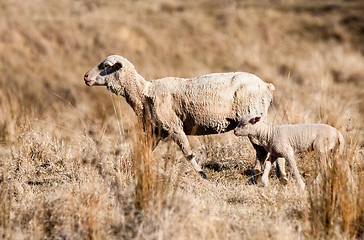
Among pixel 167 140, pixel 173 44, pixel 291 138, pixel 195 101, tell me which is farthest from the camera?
pixel 173 44

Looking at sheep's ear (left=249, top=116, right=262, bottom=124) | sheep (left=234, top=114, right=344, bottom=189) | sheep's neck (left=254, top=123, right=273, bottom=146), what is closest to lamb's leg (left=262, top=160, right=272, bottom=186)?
sheep (left=234, top=114, right=344, bottom=189)

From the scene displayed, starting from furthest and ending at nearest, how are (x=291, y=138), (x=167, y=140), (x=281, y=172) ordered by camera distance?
1. (x=167, y=140)
2. (x=281, y=172)
3. (x=291, y=138)

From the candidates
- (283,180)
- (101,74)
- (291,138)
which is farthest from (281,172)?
(101,74)

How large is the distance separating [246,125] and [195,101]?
74cm

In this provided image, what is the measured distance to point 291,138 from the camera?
502 centimetres

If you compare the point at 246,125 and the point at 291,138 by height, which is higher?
the point at 246,125

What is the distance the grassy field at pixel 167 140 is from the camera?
12.7ft

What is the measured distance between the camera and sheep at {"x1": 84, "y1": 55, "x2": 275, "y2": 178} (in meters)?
5.33

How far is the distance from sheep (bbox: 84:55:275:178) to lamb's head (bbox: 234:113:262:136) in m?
0.29

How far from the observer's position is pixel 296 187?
488 cm

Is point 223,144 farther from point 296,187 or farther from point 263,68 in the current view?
point 263,68

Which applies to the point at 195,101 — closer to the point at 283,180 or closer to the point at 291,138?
the point at 291,138

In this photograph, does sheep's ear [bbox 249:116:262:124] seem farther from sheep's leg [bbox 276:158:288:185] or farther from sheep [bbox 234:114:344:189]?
sheep's leg [bbox 276:158:288:185]

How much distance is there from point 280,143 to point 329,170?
111cm
